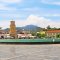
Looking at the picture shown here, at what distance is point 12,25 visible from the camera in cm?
15975

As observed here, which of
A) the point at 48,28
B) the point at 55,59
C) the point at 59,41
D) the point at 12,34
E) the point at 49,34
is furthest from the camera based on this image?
the point at 48,28

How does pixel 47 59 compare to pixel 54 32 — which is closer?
pixel 47 59

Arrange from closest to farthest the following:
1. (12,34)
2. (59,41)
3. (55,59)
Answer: (55,59) < (59,41) < (12,34)

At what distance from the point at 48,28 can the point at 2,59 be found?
6647 inches

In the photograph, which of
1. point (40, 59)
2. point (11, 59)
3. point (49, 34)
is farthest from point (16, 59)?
point (49, 34)

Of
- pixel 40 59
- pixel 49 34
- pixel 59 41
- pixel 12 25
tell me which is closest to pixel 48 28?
pixel 49 34

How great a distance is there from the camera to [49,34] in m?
166

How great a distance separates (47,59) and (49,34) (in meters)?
146

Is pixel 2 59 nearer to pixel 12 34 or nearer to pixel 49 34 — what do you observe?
pixel 12 34

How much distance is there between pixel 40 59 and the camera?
819 inches

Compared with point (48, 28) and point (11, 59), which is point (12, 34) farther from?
point (11, 59)

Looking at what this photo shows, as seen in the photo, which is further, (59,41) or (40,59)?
(59,41)

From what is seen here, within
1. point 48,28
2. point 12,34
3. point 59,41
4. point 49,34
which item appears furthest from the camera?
point 48,28

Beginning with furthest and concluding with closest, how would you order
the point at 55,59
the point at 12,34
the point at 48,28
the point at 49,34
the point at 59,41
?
the point at 48,28 < the point at 49,34 < the point at 12,34 < the point at 59,41 < the point at 55,59
